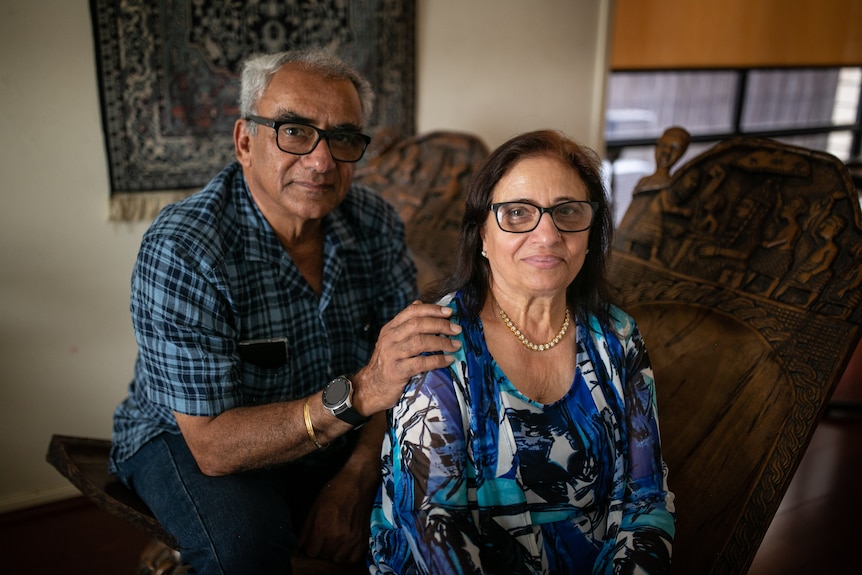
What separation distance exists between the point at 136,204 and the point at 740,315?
2.12 metres

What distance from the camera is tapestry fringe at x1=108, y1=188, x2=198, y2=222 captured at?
264 centimetres

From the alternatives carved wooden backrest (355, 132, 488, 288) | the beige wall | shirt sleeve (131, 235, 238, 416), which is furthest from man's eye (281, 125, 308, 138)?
the beige wall

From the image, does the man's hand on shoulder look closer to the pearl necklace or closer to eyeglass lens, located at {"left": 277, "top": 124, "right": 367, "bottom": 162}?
the pearl necklace

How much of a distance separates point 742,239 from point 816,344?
0.37 meters

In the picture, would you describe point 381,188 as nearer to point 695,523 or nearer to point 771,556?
point 695,523

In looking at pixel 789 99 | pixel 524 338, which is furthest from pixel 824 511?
pixel 789 99

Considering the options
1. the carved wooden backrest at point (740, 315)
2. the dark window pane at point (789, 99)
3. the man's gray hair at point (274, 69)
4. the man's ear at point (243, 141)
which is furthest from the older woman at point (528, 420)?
the dark window pane at point (789, 99)

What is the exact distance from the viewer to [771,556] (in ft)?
7.92

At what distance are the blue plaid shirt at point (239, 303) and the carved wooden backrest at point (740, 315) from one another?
28.4 inches

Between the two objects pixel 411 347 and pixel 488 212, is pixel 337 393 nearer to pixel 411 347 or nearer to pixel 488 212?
pixel 411 347

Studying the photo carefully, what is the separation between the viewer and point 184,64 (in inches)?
103

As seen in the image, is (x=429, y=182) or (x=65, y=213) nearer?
(x=65, y=213)

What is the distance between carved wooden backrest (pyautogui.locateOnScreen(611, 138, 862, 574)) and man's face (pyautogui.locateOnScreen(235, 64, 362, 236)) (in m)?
0.88

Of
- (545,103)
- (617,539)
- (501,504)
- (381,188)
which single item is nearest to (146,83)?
(381,188)
